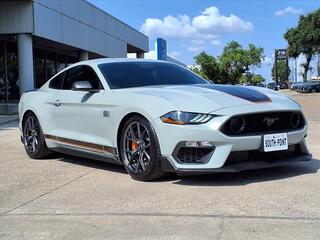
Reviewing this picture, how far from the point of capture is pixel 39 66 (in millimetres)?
29547

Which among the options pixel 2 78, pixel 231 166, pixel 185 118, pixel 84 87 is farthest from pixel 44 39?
pixel 231 166

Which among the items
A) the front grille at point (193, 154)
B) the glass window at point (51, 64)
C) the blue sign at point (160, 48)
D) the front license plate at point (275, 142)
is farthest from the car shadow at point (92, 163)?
the blue sign at point (160, 48)

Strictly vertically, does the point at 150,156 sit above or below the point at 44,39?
below

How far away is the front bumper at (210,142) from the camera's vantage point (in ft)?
18.9

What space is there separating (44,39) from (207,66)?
216 ft

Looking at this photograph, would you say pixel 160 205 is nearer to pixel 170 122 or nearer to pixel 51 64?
pixel 170 122

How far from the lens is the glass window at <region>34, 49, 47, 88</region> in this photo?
29125mm

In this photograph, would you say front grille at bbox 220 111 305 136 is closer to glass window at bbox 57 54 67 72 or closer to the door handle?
the door handle

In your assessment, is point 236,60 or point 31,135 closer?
point 31,135

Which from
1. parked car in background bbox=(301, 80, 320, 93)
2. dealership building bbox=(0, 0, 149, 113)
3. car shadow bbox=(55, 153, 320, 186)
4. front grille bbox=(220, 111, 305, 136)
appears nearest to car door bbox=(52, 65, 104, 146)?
car shadow bbox=(55, 153, 320, 186)

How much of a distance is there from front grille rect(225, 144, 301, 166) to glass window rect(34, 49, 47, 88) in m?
23.8

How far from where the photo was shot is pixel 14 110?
22672 mm

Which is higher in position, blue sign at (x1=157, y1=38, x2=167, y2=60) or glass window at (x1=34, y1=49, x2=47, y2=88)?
blue sign at (x1=157, y1=38, x2=167, y2=60)

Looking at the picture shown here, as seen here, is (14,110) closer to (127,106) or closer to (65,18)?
(65,18)
